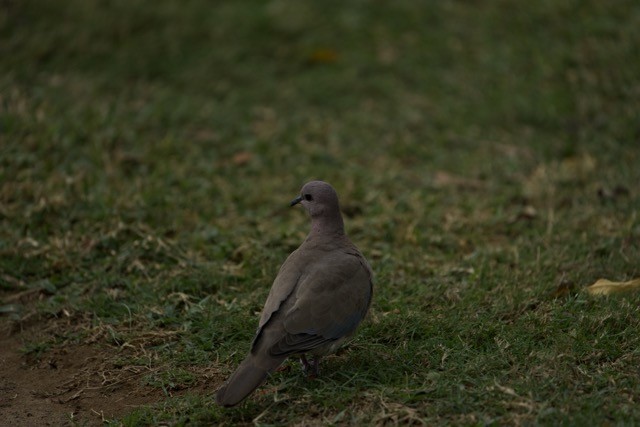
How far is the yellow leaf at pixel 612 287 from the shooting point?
4.70m

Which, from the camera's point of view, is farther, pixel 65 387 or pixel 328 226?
pixel 328 226

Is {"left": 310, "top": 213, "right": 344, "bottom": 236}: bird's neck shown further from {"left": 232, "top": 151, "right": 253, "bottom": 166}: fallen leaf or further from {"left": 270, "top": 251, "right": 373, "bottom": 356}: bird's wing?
{"left": 232, "top": 151, "right": 253, "bottom": 166}: fallen leaf

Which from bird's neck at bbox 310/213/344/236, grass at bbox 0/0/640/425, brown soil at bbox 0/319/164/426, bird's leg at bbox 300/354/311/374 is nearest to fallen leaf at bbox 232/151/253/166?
grass at bbox 0/0/640/425

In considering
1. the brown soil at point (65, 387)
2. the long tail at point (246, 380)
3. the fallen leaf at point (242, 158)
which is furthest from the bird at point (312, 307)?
the fallen leaf at point (242, 158)

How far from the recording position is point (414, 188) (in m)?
6.58

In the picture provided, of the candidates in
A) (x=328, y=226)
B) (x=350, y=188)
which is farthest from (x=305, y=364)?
(x=350, y=188)

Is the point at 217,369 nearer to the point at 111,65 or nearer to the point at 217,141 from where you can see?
the point at 217,141

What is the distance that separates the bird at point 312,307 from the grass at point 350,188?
8.2 inches

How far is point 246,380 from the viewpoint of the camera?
3643 mm

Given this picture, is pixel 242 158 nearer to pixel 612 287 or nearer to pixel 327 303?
pixel 327 303

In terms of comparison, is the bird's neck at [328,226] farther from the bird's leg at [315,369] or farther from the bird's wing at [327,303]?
the bird's leg at [315,369]

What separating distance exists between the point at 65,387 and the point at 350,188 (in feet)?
9.15

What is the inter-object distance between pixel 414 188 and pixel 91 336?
112 inches

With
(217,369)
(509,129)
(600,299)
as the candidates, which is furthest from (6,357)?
(509,129)
